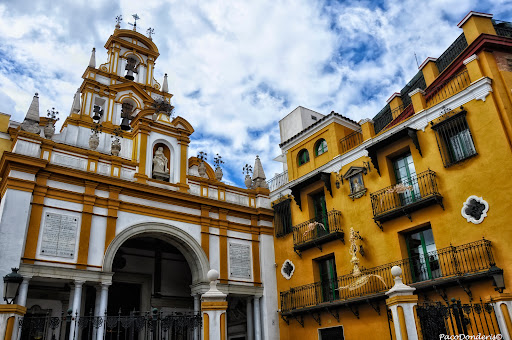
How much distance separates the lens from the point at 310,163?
1769cm

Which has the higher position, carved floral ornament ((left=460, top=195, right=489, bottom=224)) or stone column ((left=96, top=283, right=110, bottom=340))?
carved floral ornament ((left=460, top=195, right=489, bottom=224))

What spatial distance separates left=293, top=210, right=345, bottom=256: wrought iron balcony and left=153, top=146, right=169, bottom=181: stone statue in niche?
564 cm

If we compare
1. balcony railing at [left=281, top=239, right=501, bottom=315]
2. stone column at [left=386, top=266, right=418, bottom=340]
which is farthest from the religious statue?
stone column at [left=386, top=266, right=418, bottom=340]

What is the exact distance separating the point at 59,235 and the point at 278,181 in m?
9.45

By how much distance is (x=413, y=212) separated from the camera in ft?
43.4

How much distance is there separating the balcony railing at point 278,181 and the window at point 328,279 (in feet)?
13.6

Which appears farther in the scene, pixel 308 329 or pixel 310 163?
pixel 310 163

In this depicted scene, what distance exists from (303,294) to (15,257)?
9778mm

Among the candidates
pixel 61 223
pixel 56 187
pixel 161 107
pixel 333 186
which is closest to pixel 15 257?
pixel 61 223

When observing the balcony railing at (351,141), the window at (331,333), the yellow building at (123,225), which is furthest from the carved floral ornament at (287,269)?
the balcony railing at (351,141)

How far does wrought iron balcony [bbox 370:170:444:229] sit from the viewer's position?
1274 centimetres

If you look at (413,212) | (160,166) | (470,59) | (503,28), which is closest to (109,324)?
(160,166)

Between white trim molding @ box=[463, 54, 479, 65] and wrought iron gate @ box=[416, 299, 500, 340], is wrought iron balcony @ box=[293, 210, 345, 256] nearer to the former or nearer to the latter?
wrought iron gate @ box=[416, 299, 500, 340]

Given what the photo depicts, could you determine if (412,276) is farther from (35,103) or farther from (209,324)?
(35,103)
